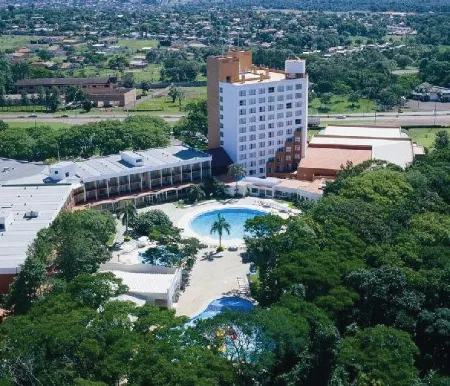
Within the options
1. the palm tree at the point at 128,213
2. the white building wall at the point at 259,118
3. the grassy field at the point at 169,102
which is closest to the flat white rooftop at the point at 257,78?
the white building wall at the point at 259,118

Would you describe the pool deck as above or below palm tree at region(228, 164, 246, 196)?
below

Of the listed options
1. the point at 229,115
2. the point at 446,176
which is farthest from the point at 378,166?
the point at 229,115

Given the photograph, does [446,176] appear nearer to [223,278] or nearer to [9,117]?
[223,278]

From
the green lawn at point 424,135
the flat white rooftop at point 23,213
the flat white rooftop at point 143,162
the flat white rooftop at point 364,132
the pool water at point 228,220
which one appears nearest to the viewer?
the flat white rooftop at point 23,213

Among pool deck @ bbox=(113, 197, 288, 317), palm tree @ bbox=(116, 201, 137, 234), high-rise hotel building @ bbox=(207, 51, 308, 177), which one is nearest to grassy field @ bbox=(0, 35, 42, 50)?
high-rise hotel building @ bbox=(207, 51, 308, 177)

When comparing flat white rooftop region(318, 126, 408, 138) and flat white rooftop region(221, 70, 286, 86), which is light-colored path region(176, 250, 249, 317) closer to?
flat white rooftop region(221, 70, 286, 86)

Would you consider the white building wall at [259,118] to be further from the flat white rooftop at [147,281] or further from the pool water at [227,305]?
the pool water at [227,305]

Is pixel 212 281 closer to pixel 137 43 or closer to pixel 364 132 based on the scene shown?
pixel 364 132
